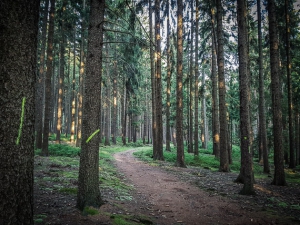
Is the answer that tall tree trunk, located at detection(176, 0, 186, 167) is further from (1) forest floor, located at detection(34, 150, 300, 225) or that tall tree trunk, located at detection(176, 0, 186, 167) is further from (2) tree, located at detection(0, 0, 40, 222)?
(2) tree, located at detection(0, 0, 40, 222)

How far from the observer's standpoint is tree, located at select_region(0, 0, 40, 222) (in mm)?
2311

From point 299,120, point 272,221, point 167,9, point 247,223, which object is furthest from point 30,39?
point 299,120

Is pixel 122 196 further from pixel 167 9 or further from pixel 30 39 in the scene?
pixel 167 9

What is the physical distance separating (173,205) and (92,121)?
3705 mm

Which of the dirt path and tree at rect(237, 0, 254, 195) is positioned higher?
tree at rect(237, 0, 254, 195)

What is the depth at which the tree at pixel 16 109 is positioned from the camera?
7.58 ft

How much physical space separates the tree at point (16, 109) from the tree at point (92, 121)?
2197mm

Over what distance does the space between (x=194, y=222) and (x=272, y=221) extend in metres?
2.01

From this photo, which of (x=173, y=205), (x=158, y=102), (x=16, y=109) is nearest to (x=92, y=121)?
(x=16, y=109)

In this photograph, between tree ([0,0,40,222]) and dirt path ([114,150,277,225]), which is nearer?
tree ([0,0,40,222])

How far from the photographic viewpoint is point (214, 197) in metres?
6.90

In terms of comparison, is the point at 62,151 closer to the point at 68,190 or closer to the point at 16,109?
the point at 68,190

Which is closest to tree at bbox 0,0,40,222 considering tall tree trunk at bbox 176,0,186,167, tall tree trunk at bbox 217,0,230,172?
A: tall tree trunk at bbox 217,0,230,172

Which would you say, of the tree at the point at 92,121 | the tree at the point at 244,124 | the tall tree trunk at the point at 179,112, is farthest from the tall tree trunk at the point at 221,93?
the tree at the point at 92,121
